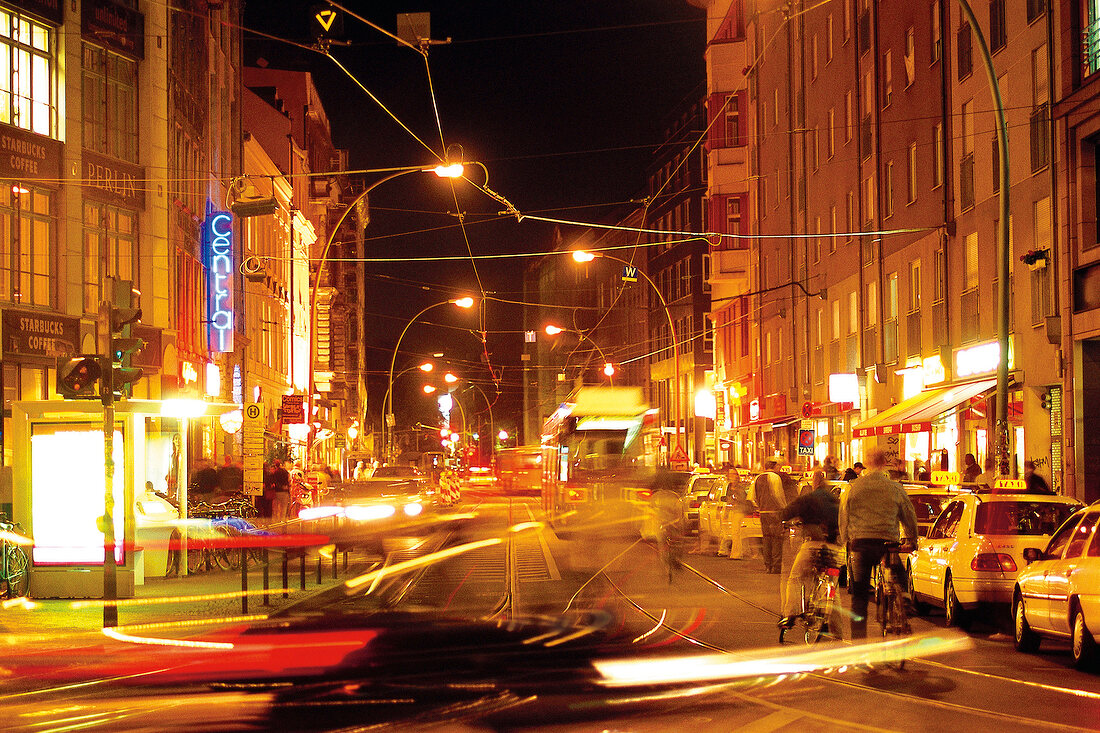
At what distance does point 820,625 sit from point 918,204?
82.9 feet

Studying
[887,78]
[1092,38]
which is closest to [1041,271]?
[1092,38]

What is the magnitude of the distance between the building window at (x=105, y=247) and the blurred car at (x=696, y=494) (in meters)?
14.1

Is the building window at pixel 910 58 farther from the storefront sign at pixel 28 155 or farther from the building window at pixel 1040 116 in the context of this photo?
the storefront sign at pixel 28 155

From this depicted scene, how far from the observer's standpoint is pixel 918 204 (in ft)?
118

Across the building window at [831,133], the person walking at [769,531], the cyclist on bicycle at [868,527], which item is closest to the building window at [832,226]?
the building window at [831,133]

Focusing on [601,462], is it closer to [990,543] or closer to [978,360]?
[978,360]

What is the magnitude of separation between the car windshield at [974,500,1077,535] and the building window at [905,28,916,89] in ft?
74.6

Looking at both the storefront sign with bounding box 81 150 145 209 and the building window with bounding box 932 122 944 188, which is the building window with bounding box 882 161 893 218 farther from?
the storefront sign with bounding box 81 150 145 209

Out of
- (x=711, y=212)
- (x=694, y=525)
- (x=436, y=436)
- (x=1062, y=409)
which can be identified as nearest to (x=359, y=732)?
(x=1062, y=409)

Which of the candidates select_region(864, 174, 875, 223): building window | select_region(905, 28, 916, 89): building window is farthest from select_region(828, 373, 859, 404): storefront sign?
select_region(905, 28, 916, 89): building window

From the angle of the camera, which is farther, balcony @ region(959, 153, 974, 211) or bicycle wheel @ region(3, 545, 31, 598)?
balcony @ region(959, 153, 974, 211)

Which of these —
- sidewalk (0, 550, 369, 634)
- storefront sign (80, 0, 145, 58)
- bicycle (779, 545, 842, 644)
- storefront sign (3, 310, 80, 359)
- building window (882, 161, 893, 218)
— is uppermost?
storefront sign (80, 0, 145, 58)

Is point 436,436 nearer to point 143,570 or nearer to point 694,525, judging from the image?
point 694,525

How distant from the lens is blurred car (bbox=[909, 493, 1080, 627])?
49.6 ft
